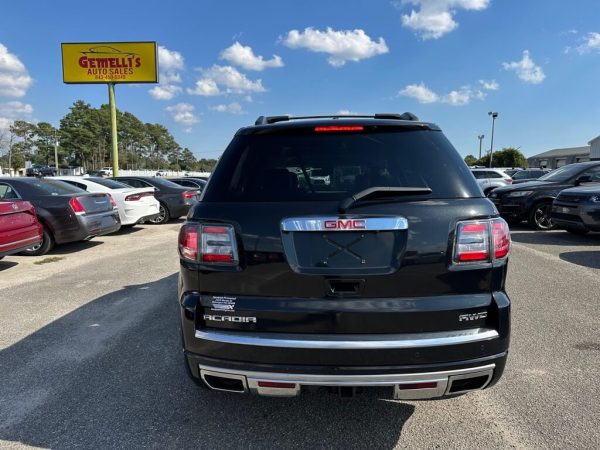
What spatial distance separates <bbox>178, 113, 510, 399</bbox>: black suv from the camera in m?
2.05

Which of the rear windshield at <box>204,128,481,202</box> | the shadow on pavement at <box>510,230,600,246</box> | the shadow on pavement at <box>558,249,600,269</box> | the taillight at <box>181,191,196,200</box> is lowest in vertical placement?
the shadow on pavement at <box>558,249,600,269</box>

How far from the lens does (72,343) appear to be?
12.6ft

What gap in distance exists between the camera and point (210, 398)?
2877 millimetres

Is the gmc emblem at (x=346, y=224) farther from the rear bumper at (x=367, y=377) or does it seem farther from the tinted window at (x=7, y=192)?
the tinted window at (x=7, y=192)

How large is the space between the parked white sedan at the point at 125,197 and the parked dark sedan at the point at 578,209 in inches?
397

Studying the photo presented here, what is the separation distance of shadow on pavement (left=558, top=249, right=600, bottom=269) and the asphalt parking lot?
70.9 inches

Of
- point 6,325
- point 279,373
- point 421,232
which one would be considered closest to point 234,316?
point 279,373

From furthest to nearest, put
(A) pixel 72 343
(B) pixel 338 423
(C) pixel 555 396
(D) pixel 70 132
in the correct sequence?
(D) pixel 70 132
(A) pixel 72 343
(C) pixel 555 396
(B) pixel 338 423

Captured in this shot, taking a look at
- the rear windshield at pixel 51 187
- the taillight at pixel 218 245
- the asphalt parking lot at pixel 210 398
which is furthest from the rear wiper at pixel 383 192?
the rear windshield at pixel 51 187

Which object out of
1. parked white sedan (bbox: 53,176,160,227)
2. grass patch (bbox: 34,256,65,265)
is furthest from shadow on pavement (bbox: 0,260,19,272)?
parked white sedan (bbox: 53,176,160,227)

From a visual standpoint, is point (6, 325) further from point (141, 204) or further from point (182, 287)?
point (141, 204)

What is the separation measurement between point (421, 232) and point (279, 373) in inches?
39.4

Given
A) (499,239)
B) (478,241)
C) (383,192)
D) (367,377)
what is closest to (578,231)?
(499,239)

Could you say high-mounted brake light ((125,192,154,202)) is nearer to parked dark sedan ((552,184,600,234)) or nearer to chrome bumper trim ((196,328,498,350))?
chrome bumper trim ((196,328,498,350))
